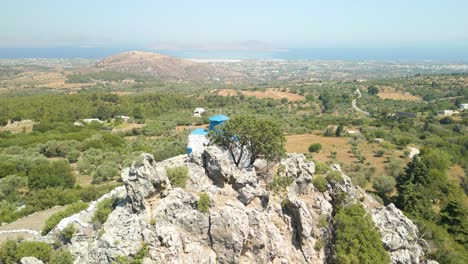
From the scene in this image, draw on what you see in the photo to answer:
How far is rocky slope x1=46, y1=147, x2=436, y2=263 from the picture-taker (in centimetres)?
1700

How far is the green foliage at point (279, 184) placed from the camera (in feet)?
72.1

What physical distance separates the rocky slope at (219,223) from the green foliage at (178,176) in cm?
45

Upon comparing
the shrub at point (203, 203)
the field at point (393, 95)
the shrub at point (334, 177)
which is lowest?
the field at point (393, 95)

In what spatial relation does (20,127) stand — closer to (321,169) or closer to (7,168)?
(7,168)

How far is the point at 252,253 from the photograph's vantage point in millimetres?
18938

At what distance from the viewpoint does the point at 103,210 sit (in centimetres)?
2084

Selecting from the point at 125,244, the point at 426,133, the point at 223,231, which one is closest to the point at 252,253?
the point at 223,231

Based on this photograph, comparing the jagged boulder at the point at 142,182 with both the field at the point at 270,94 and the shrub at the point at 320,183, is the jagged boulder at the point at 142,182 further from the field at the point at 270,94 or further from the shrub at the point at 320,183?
the field at the point at 270,94

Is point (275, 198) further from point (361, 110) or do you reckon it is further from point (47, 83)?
point (47, 83)

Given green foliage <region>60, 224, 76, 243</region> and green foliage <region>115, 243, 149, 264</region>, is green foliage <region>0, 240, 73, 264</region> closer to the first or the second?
green foliage <region>60, 224, 76, 243</region>

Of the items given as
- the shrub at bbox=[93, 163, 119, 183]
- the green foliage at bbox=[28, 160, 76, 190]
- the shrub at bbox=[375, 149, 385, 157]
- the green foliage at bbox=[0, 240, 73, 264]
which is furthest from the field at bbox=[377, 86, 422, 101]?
the green foliage at bbox=[0, 240, 73, 264]

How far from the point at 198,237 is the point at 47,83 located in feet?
633

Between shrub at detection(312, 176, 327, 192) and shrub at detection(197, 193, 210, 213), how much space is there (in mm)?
8728

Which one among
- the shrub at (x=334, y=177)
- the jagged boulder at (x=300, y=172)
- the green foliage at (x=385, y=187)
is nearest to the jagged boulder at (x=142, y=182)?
the jagged boulder at (x=300, y=172)
